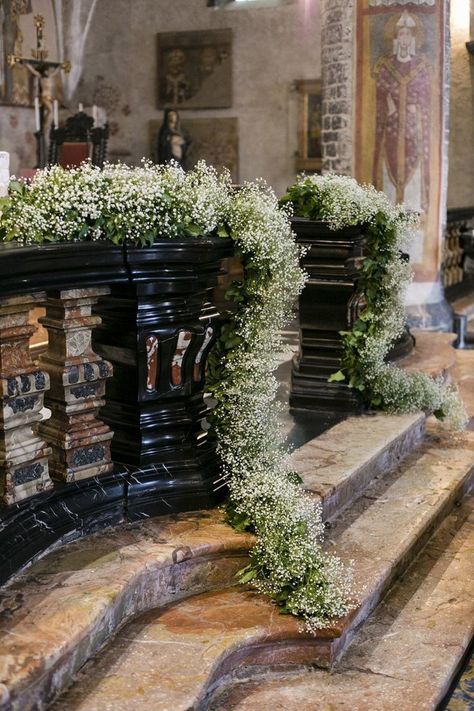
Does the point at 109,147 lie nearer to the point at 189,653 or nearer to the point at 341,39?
the point at 341,39

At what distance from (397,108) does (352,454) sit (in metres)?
4.53

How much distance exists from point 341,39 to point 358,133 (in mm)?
760

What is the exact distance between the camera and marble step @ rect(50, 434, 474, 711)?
2664mm

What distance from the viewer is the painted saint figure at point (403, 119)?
805 cm

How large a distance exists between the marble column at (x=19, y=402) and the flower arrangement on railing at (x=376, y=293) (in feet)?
7.72

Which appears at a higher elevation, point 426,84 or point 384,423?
point 426,84

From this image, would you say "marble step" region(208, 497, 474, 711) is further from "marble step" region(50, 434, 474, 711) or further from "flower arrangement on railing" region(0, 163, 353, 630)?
"flower arrangement on railing" region(0, 163, 353, 630)

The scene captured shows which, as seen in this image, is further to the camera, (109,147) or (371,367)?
(109,147)

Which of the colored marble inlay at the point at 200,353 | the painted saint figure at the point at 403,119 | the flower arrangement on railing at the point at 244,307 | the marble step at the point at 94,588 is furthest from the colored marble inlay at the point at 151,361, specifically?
the painted saint figure at the point at 403,119

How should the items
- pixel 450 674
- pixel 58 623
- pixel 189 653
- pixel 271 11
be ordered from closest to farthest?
pixel 58 623 → pixel 189 653 → pixel 450 674 → pixel 271 11

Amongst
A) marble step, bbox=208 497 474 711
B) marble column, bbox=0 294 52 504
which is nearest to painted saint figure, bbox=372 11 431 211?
marble step, bbox=208 497 474 711

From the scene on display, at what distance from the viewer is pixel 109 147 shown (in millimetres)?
15383

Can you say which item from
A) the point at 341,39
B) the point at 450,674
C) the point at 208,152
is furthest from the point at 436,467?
the point at 208,152

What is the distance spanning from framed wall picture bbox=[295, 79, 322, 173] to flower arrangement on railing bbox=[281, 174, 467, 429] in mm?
9060
